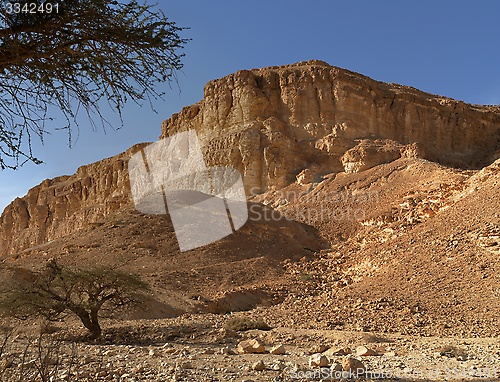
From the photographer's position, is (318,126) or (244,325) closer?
(244,325)

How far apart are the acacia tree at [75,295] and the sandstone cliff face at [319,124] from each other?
1072 inches

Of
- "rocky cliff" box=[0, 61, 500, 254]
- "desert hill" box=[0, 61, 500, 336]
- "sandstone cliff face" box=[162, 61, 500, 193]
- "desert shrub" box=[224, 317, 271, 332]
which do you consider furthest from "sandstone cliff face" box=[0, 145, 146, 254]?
"desert shrub" box=[224, 317, 271, 332]

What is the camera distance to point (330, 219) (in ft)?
94.1

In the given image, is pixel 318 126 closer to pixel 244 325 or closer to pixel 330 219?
pixel 330 219

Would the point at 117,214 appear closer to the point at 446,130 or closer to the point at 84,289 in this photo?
the point at 84,289

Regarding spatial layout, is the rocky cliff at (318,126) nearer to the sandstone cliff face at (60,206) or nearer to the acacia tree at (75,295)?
the sandstone cliff face at (60,206)

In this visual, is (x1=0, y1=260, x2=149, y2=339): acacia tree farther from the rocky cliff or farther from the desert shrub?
the rocky cliff

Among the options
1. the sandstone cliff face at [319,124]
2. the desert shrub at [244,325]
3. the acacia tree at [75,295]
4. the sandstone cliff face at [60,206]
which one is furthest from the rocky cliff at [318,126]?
the acacia tree at [75,295]

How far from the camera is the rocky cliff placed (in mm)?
39000

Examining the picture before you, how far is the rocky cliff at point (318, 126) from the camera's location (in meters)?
39.0

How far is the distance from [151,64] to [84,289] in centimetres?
759

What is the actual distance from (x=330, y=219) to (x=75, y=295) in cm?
2005

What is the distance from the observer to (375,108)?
44188 millimetres

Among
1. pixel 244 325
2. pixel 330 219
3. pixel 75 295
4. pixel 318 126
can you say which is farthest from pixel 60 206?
pixel 244 325
